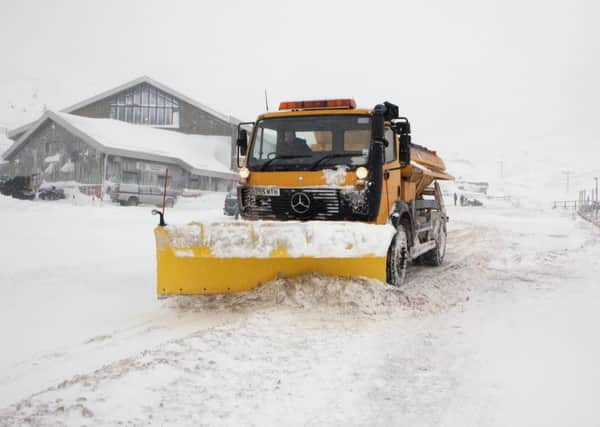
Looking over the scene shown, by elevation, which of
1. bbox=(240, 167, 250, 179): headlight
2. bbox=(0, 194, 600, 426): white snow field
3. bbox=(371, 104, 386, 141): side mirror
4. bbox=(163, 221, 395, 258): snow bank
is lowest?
bbox=(0, 194, 600, 426): white snow field

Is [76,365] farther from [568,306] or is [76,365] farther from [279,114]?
[568,306]

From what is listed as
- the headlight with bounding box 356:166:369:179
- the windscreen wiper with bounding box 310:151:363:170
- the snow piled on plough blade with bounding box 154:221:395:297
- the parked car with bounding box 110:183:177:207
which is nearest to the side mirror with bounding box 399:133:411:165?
the windscreen wiper with bounding box 310:151:363:170

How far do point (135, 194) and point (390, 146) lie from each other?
20171 mm

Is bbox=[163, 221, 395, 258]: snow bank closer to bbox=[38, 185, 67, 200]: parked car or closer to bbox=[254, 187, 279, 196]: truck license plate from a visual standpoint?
bbox=[254, 187, 279, 196]: truck license plate

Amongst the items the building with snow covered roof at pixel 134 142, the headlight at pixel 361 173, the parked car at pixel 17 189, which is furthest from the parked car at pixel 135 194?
the headlight at pixel 361 173

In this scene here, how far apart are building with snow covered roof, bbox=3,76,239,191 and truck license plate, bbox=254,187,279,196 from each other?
68.1 feet

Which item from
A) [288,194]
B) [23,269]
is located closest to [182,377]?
[288,194]

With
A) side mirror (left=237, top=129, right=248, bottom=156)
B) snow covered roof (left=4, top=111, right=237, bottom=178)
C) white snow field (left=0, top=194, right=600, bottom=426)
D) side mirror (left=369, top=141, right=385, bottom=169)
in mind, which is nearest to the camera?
white snow field (left=0, top=194, right=600, bottom=426)

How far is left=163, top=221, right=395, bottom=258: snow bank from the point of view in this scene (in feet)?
17.3

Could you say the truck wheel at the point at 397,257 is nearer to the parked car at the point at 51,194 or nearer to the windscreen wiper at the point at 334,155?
the windscreen wiper at the point at 334,155

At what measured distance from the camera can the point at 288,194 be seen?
616 cm

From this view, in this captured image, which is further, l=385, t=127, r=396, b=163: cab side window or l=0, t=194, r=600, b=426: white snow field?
l=385, t=127, r=396, b=163: cab side window

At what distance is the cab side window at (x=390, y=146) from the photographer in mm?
6586

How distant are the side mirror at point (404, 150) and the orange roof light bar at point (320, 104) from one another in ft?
2.65
